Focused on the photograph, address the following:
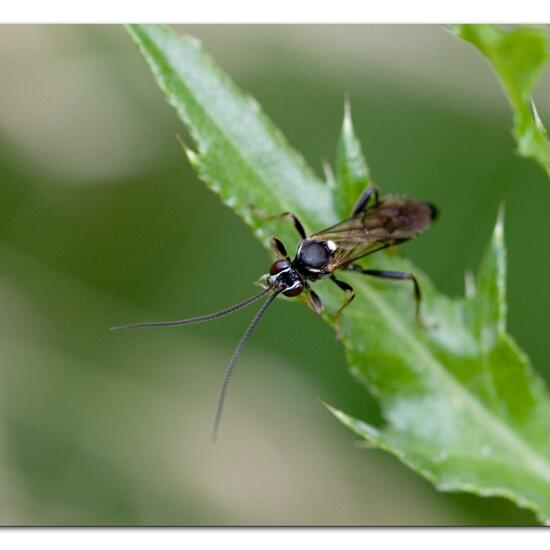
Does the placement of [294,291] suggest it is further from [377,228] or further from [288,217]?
[377,228]

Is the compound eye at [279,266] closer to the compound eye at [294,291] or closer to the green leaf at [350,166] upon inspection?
the compound eye at [294,291]

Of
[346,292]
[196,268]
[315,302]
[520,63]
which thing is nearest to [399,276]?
[346,292]

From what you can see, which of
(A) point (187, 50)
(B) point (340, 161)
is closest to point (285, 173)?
(B) point (340, 161)

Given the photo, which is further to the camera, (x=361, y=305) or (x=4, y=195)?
(x=4, y=195)

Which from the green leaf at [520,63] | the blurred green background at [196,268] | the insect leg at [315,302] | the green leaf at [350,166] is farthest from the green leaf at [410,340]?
the blurred green background at [196,268]
